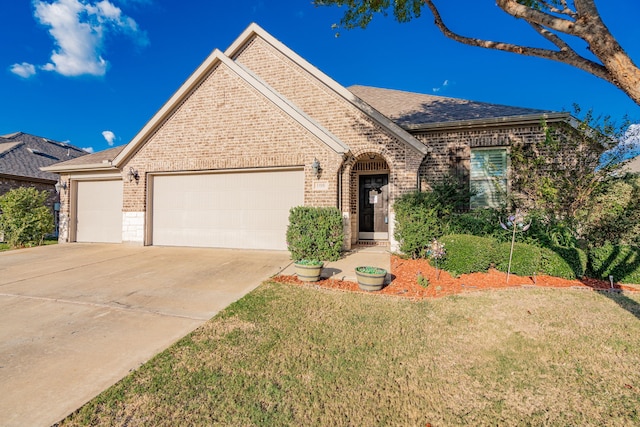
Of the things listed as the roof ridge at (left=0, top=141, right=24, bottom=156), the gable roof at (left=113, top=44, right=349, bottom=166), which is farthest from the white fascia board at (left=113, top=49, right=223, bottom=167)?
the roof ridge at (left=0, top=141, right=24, bottom=156)

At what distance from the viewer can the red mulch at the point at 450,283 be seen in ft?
16.9

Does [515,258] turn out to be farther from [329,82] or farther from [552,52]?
[329,82]

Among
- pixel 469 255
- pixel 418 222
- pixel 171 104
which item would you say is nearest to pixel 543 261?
pixel 469 255

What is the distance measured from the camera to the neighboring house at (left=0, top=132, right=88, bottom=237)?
43.9ft

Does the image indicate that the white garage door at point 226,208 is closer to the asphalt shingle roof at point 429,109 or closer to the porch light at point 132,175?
the porch light at point 132,175

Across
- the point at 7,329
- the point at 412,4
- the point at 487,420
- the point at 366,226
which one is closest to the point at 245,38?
the point at 412,4

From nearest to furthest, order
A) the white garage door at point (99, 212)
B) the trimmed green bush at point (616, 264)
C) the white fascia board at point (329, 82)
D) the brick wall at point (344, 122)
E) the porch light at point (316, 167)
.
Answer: the trimmed green bush at point (616, 264)
the white fascia board at point (329, 82)
the porch light at point (316, 167)
the brick wall at point (344, 122)
the white garage door at point (99, 212)

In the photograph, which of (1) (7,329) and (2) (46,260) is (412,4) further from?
(2) (46,260)

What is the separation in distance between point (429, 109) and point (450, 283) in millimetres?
6999

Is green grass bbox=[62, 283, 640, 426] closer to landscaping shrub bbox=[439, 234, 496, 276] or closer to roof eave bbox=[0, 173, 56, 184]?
landscaping shrub bbox=[439, 234, 496, 276]

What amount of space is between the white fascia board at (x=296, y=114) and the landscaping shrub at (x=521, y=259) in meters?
4.58

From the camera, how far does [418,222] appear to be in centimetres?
709

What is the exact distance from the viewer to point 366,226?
10.4 metres

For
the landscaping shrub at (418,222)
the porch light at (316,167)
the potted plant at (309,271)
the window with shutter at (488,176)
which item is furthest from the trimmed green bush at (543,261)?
the porch light at (316,167)
